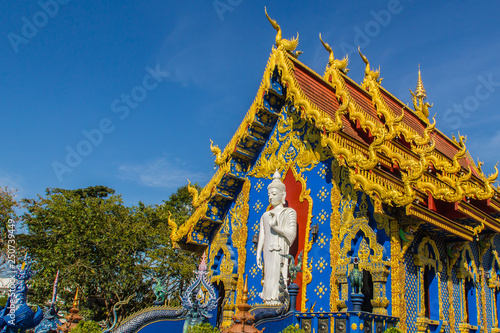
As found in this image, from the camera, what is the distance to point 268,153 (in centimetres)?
1221

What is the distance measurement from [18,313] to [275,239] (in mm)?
5186

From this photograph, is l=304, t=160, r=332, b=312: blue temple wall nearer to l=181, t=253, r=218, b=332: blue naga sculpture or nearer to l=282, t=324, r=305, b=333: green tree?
l=282, t=324, r=305, b=333: green tree

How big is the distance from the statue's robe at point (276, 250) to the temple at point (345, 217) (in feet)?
1.22

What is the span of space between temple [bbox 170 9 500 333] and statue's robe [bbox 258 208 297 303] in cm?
37

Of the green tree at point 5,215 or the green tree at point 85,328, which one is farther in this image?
the green tree at point 5,215

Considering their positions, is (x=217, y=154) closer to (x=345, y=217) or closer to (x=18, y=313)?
(x=345, y=217)

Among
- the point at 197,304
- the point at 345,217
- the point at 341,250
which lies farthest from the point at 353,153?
the point at 197,304

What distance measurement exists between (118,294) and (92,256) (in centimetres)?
265

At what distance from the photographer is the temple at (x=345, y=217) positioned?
8.77 metres

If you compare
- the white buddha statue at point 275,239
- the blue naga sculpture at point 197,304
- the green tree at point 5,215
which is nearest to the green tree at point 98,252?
the green tree at point 5,215

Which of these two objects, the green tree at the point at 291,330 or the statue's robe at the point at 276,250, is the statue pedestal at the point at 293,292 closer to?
the green tree at the point at 291,330

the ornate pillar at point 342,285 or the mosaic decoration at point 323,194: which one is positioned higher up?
the mosaic decoration at point 323,194

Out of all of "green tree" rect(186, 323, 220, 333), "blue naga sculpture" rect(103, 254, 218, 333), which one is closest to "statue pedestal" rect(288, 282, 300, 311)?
"blue naga sculpture" rect(103, 254, 218, 333)

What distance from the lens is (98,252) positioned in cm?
2155
